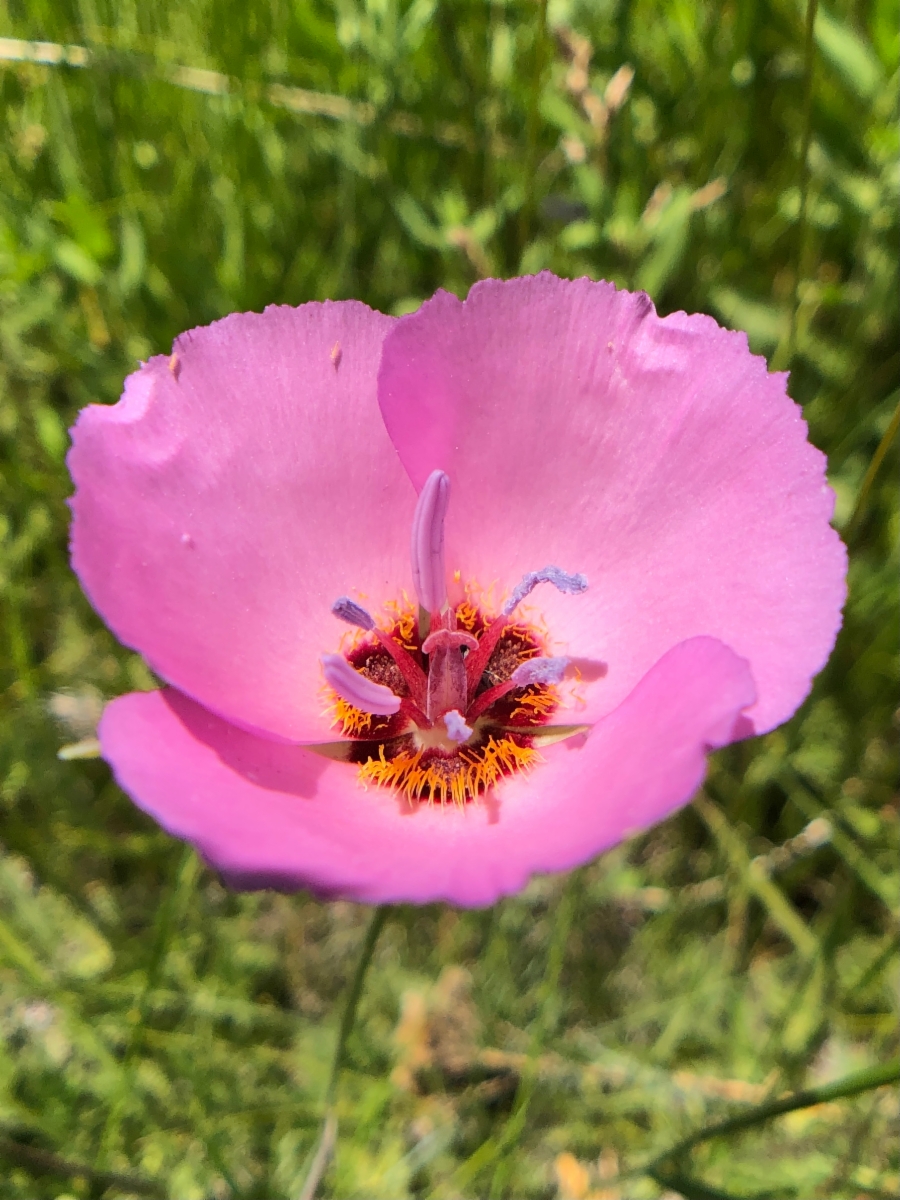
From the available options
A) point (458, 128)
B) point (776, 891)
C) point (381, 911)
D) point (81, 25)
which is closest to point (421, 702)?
point (381, 911)

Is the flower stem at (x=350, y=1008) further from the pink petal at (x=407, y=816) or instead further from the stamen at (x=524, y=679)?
the stamen at (x=524, y=679)

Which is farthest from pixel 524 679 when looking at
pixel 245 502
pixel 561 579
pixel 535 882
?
pixel 535 882

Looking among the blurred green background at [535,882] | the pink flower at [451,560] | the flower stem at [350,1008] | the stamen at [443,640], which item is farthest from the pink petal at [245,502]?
the blurred green background at [535,882]

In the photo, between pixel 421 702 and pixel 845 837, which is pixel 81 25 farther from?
pixel 845 837

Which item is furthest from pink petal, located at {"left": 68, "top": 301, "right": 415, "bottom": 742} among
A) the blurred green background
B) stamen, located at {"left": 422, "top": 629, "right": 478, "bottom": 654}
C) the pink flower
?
the blurred green background

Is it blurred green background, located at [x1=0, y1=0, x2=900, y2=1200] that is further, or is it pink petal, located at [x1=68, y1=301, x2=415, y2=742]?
blurred green background, located at [x1=0, y1=0, x2=900, y2=1200]

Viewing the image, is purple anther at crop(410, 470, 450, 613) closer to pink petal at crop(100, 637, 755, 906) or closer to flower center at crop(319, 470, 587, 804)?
flower center at crop(319, 470, 587, 804)

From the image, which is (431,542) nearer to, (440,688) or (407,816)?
(440,688)
